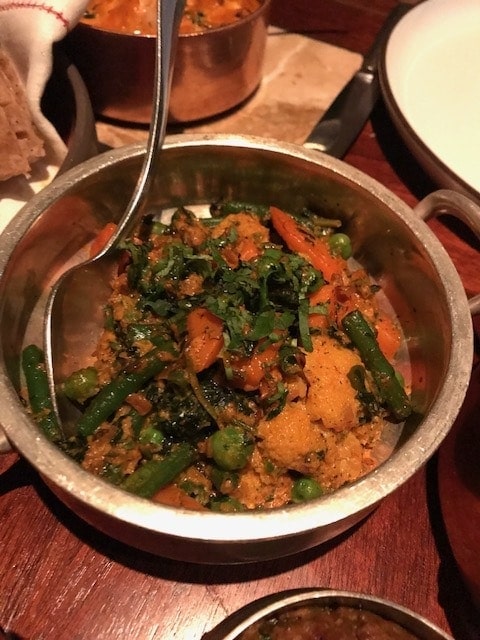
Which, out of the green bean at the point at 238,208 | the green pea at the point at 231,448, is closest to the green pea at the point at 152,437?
the green pea at the point at 231,448

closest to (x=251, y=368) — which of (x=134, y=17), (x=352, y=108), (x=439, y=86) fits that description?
(x=352, y=108)

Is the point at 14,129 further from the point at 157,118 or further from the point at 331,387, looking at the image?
the point at 331,387

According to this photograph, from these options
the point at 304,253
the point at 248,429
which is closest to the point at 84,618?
the point at 248,429

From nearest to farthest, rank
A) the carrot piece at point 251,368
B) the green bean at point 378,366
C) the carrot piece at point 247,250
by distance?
1. the carrot piece at point 251,368
2. the green bean at point 378,366
3. the carrot piece at point 247,250

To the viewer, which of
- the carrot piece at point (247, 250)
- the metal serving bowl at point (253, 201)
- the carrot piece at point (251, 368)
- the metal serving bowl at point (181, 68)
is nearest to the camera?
the metal serving bowl at point (253, 201)

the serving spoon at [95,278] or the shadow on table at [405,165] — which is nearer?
the serving spoon at [95,278]

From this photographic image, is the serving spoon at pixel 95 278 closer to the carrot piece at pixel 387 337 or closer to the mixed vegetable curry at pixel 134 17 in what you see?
the mixed vegetable curry at pixel 134 17

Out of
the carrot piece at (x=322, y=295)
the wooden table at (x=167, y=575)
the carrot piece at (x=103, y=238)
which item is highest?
the carrot piece at (x=322, y=295)
